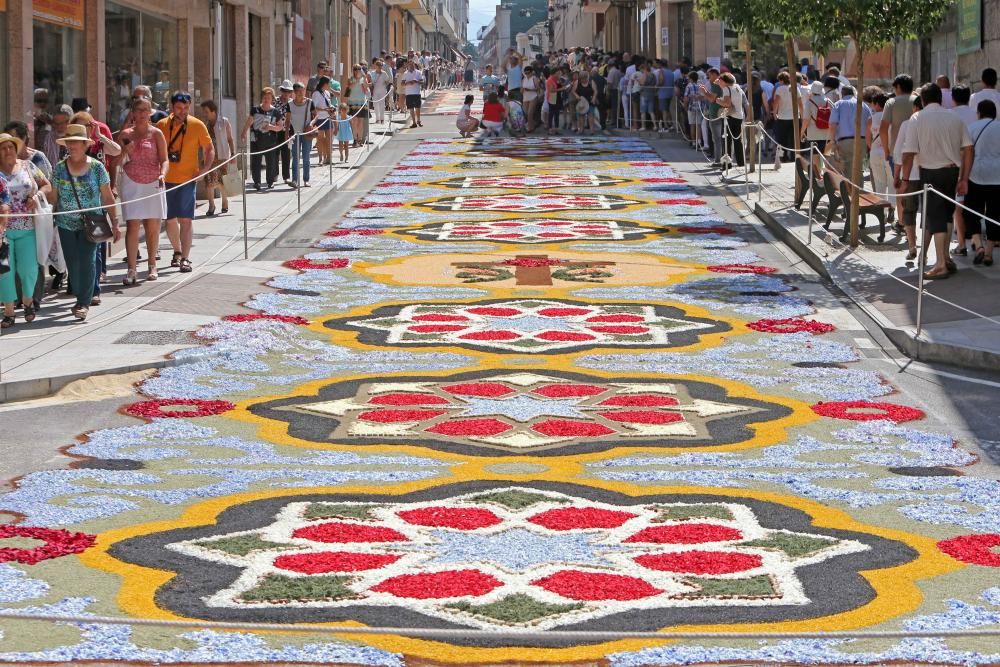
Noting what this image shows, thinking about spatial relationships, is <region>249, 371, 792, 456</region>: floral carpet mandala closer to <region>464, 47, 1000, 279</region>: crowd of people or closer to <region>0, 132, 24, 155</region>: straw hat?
<region>464, 47, 1000, 279</region>: crowd of people

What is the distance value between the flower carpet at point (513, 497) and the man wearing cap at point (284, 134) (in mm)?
10055

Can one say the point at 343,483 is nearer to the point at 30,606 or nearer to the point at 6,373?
the point at 30,606

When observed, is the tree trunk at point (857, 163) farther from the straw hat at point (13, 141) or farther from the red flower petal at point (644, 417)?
the straw hat at point (13, 141)

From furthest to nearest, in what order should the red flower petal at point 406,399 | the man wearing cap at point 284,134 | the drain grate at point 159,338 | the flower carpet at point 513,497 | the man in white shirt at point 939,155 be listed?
the man wearing cap at point 284,134 < the man in white shirt at point 939,155 < the drain grate at point 159,338 < the red flower petal at point 406,399 < the flower carpet at point 513,497

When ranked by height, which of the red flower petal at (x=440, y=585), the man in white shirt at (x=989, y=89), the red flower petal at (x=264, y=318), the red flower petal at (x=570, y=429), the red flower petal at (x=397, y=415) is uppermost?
the man in white shirt at (x=989, y=89)

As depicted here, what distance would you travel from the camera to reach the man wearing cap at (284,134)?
957 inches

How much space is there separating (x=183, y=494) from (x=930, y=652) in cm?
373

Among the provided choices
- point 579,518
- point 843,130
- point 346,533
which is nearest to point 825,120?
point 843,130

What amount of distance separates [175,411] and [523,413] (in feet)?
6.81

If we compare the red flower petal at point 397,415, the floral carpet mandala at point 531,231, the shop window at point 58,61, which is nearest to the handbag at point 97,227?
the red flower petal at point 397,415

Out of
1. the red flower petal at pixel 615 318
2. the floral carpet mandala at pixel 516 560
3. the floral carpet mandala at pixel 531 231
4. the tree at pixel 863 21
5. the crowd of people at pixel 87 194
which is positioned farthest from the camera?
the floral carpet mandala at pixel 531 231

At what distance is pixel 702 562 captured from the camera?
666 centimetres

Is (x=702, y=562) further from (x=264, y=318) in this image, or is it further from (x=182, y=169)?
(x=182, y=169)

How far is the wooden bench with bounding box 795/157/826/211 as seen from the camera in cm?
1895
